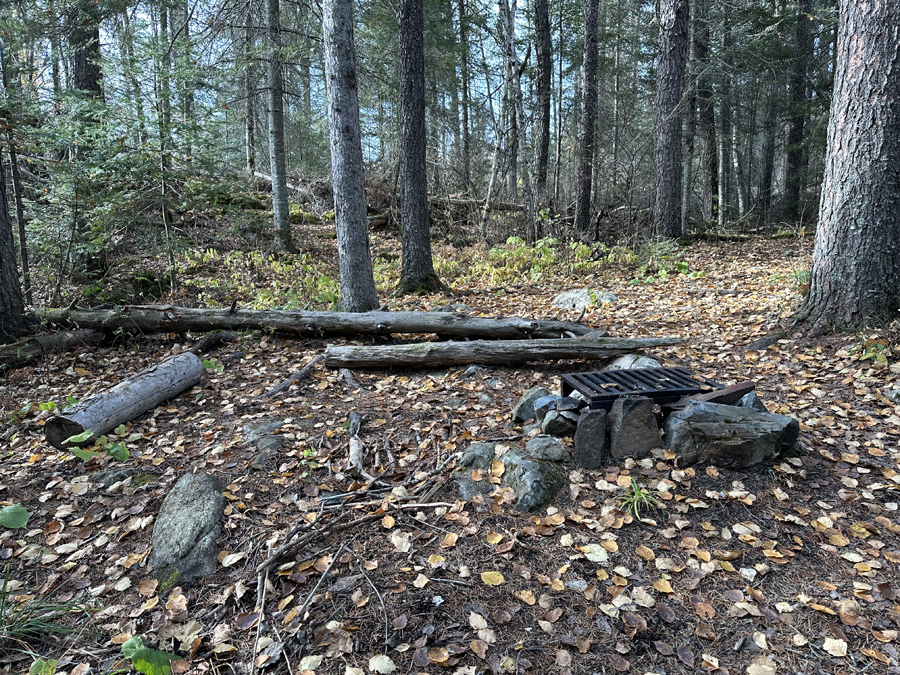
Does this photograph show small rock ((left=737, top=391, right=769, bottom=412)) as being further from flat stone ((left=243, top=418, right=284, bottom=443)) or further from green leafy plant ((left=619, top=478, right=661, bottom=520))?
flat stone ((left=243, top=418, right=284, bottom=443))

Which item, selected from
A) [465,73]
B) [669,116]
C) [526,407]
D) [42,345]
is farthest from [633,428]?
[465,73]

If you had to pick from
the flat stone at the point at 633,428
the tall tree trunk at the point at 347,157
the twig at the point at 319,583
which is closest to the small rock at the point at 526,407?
the flat stone at the point at 633,428

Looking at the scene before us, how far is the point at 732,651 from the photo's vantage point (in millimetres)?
2180

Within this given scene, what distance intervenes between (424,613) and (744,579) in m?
1.66

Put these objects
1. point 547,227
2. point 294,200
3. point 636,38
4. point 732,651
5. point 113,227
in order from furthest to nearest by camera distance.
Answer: point 636,38 → point 294,200 → point 547,227 → point 113,227 → point 732,651

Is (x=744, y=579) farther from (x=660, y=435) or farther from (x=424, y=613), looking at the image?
(x=424, y=613)

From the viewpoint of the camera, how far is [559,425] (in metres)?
3.55

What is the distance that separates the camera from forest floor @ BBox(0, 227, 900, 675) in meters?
2.22

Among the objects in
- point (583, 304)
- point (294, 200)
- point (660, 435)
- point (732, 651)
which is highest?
point (294, 200)

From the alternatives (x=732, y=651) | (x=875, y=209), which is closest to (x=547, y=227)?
(x=875, y=209)

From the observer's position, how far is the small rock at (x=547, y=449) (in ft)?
11.0

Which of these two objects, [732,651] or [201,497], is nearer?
[732,651]

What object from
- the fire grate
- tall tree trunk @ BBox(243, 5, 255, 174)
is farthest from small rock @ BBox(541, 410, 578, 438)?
tall tree trunk @ BBox(243, 5, 255, 174)

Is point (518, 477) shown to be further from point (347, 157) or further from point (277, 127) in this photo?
point (277, 127)
